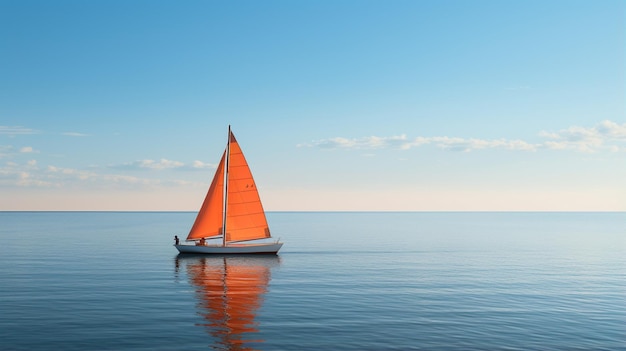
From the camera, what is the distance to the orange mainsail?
7662 centimetres

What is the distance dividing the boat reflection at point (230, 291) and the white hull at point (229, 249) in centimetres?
91

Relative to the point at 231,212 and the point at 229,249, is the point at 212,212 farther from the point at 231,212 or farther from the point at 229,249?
the point at 229,249

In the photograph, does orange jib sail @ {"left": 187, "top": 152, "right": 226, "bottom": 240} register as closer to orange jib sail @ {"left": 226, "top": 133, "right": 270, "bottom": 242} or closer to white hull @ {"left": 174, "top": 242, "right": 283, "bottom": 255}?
white hull @ {"left": 174, "top": 242, "right": 283, "bottom": 255}

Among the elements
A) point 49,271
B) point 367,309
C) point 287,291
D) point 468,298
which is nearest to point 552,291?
point 468,298

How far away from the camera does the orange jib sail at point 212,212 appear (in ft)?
254

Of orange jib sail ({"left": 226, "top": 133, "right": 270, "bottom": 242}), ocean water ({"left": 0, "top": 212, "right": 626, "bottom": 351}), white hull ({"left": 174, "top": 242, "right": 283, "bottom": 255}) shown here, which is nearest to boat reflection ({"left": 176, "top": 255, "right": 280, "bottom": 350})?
ocean water ({"left": 0, "top": 212, "right": 626, "bottom": 351})

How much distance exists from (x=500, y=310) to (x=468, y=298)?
509 centimetres

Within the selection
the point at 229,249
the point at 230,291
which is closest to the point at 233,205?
the point at 229,249

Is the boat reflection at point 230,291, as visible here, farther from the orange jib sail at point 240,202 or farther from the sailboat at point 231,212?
the orange jib sail at point 240,202

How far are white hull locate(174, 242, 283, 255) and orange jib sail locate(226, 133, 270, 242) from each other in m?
1.34

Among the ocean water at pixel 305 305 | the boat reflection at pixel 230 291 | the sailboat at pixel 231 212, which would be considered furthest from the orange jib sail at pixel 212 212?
the ocean water at pixel 305 305

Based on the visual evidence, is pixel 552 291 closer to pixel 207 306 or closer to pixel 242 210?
pixel 207 306

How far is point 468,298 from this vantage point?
147 ft

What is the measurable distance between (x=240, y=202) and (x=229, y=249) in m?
7.34
